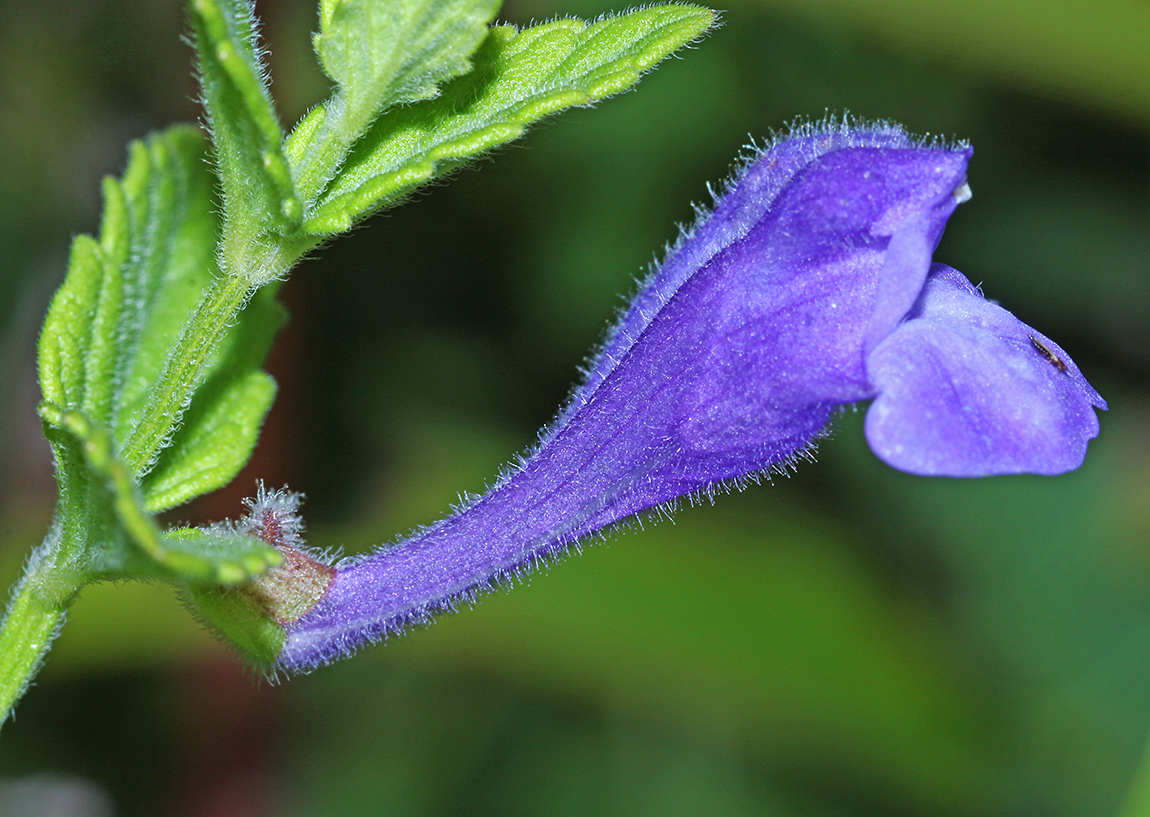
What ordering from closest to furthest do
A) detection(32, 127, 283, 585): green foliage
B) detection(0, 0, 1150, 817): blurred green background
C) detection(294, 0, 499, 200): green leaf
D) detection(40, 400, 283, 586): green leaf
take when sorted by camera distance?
1. detection(40, 400, 283, 586): green leaf
2. detection(294, 0, 499, 200): green leaf
3. detection(32, 127, 283, 585): green foliage
4. detection(0, 0, 1150, 817): blurred green background

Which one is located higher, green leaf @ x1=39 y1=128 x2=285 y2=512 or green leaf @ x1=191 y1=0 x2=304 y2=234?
green leaf @ x1=191 y1=0 x2=304 y2=234

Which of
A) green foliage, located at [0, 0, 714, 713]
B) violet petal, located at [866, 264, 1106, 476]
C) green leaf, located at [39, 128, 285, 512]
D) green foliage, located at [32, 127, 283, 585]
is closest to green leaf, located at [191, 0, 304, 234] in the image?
green foliage, located at [0, 0, 714, 713]

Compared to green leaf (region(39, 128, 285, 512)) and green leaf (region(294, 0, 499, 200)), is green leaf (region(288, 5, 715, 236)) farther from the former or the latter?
green leaf (region(39, 128, 285, 512))

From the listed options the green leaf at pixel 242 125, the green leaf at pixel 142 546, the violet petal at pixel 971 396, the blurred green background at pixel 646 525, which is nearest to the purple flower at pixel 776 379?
the violet petal at pixel 971 396

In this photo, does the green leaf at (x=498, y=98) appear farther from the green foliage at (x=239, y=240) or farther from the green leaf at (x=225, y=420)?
the green leaf at (x=225, y=420)

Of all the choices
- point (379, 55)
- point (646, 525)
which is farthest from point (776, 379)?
point (646, 525)

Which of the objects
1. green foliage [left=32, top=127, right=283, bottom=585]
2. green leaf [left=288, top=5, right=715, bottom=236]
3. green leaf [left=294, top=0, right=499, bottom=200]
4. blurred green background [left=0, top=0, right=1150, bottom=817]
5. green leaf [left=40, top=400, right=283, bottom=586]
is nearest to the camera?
green leaf [left=40, top=400, right=283, bottom=586]

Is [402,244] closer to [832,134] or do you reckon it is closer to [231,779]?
[231,779]
